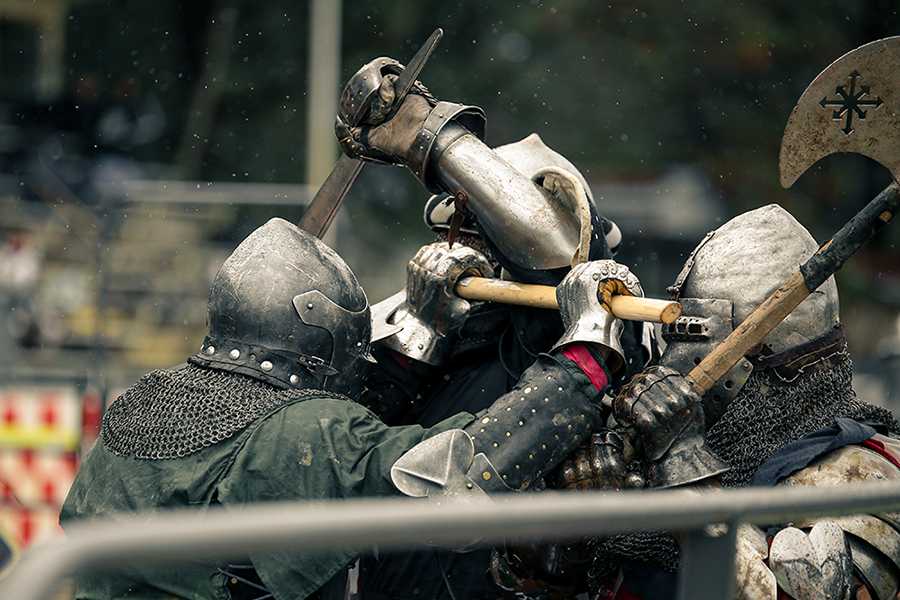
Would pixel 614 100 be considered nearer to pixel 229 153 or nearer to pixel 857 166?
pixel 857 166

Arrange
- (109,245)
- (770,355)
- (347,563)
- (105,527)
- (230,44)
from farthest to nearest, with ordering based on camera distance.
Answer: (230,44), (109,245), (770,355), (347,563), (105,527)

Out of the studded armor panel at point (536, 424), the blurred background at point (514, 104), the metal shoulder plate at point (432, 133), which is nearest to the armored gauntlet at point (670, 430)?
the studded armor panel at point (536, 424)

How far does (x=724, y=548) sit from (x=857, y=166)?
12066 millimetres

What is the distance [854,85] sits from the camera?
3.02 m

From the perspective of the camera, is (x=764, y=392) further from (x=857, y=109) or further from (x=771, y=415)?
(x=857, y=109)

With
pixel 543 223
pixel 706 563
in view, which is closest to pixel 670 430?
pixel 543 223

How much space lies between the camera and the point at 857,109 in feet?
9.86

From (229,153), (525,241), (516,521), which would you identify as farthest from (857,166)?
(516,521)

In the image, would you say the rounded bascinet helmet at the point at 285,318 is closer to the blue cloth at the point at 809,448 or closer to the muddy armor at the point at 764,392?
the muddy armor at the point at 764,392

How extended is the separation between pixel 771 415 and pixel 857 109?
75cm

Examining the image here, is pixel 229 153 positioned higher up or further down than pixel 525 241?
Answer: further down

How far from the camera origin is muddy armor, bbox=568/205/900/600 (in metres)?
3.09

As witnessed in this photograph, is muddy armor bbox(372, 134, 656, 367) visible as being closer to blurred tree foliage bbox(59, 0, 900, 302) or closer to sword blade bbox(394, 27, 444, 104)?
sword blade bbox(394, 27, 444, 104)

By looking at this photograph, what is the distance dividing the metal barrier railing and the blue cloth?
1021 mm
